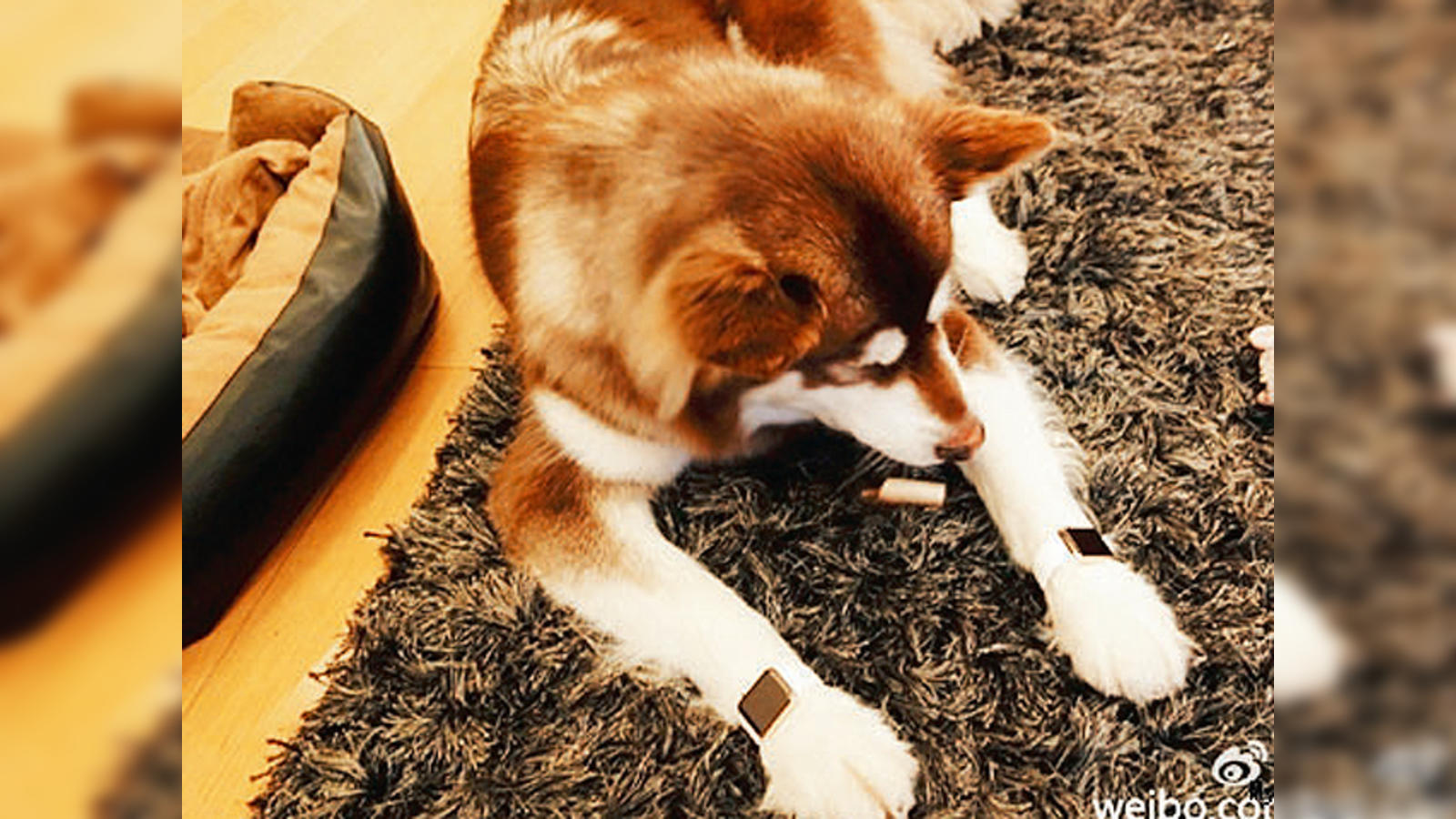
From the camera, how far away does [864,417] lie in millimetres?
1474

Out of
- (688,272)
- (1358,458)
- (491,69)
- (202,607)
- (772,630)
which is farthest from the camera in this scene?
(491,69)

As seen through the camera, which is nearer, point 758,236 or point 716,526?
point 758,236

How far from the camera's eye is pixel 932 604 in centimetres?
158

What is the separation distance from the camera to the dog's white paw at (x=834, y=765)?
1360mm

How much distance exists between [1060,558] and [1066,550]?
2 cm

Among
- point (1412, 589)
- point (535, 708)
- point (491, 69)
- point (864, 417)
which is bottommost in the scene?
point (535, 708)

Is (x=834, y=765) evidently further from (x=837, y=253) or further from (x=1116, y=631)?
(x=837, y=253)

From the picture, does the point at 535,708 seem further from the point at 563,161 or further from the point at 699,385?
the point at 563,161

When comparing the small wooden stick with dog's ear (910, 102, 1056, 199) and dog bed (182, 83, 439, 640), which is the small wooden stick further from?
dog bed (182, 83, 439, 640)

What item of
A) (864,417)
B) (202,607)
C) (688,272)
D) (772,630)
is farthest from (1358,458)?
(202,607)

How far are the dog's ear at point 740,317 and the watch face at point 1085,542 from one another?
564mm

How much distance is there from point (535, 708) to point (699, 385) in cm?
52

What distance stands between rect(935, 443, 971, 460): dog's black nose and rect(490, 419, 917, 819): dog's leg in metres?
0.34

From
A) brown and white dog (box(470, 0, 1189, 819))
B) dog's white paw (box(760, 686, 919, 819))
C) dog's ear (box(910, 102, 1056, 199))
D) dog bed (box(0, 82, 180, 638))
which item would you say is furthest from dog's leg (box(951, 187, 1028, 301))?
dog bed (box(0, 82, 180, 638))
